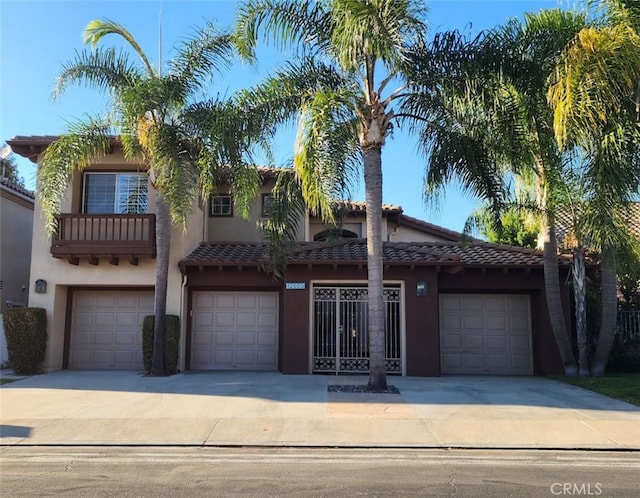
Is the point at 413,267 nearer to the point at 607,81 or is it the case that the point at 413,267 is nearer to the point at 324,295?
the point at 324,295

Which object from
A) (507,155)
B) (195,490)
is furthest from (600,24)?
(195,490)

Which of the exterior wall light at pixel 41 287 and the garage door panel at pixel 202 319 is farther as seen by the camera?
the garage door panel at pixel 202 319

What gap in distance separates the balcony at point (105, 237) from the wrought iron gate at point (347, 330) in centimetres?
469

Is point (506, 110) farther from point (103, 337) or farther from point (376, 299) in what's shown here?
point (103, 337)

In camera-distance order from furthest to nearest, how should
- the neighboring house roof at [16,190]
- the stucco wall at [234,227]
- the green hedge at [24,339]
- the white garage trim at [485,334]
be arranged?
1. the stucco wall at [234,227]
2. the neighboring house roof at [16,190]
3. the white garage trim at [485,334]
4. the green hedge at [24,339]

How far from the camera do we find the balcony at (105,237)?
14172 mm

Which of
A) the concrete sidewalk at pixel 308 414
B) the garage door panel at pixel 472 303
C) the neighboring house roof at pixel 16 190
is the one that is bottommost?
the concrete sidewalk at pixel 308 414

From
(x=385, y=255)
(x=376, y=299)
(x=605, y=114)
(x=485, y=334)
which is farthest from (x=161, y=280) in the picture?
(x=605, y=114)

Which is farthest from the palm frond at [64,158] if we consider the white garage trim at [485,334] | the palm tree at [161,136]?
the white garage trim at [485,334]

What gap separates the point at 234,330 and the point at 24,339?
5279 mm

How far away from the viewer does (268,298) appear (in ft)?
50.0

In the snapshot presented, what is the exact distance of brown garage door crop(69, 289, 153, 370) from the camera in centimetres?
1509

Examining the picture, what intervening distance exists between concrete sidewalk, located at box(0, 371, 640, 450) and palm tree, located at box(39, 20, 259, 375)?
9.33 ft

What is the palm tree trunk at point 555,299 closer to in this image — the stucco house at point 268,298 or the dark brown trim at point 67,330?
the stucco house at point 268,298
